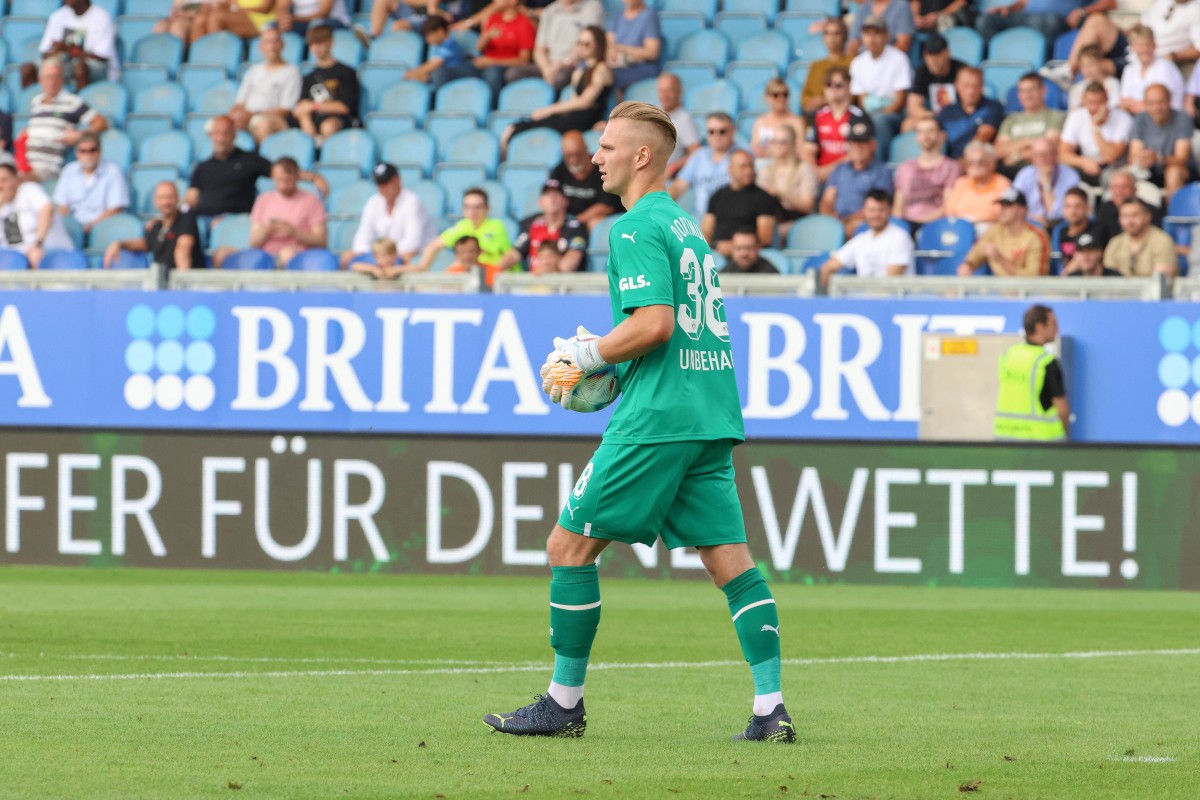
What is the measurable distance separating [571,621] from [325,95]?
13816 mm

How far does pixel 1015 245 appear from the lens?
15.2 m

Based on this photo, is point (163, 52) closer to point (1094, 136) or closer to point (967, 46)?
point (967, 46)

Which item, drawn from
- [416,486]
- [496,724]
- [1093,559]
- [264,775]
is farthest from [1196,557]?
[264,775]

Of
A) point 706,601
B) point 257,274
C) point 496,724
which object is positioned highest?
point 257,274

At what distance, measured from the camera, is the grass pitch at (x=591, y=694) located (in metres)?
5.56

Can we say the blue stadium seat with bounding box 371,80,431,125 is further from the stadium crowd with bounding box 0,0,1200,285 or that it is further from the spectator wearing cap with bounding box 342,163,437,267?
the spectator wearing cap with bounding box 342,163,437,267

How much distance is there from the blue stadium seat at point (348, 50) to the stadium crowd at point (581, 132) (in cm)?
5

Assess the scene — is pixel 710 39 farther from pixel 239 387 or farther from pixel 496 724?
pixel 496 724

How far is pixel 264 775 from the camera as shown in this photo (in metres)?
5.48

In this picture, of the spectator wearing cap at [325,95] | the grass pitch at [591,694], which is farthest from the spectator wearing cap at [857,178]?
the spectator wearing cap at [325,95]

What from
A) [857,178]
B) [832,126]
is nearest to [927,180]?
[857,178]

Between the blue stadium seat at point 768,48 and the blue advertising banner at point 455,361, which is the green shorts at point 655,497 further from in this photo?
the blue stadium seat at point 768,48

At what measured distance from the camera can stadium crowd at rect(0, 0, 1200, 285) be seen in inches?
630

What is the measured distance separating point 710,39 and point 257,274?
5.57m
